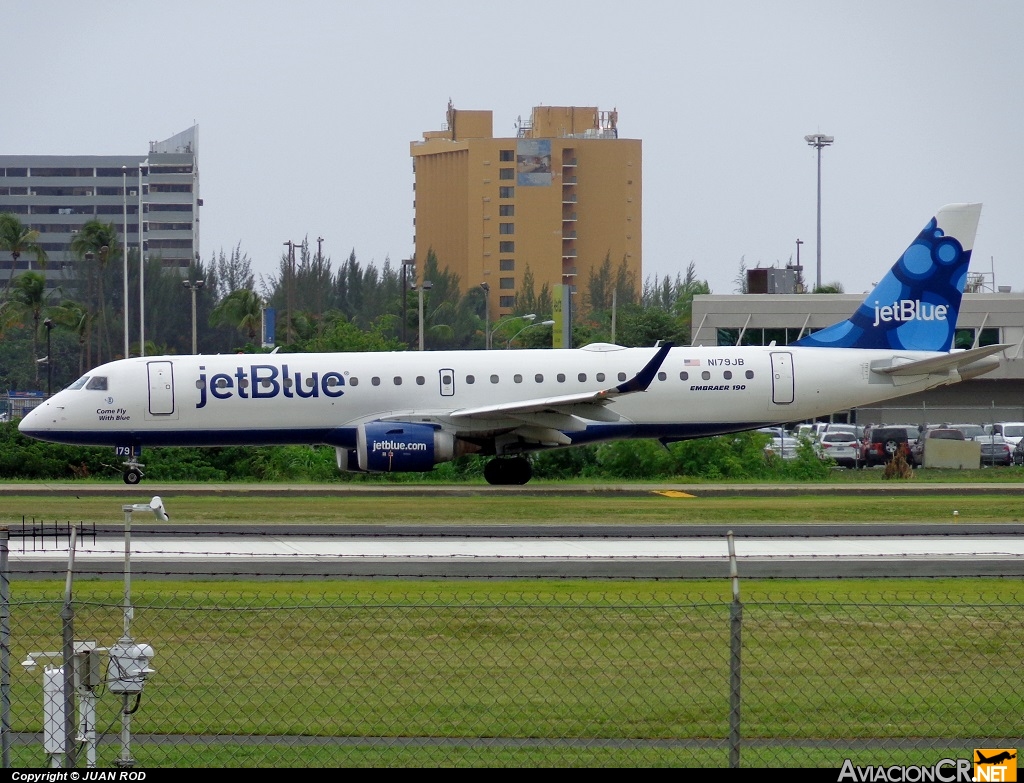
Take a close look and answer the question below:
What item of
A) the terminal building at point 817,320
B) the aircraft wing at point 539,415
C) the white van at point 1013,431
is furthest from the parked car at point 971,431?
the aircraft wing at point 539,415

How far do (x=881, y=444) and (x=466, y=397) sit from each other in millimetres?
20045

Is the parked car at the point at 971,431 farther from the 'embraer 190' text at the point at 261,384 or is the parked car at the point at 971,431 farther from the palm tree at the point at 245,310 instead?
the palm tree at the point at 245,310

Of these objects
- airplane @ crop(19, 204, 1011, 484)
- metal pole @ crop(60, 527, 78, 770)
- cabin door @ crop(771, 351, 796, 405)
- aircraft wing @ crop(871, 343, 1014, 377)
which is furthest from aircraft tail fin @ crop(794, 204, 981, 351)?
metal pole @ crop(60, 527, 78, 770)

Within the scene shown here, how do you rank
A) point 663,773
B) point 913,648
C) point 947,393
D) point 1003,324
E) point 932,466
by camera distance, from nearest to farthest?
point 663,773, point 913,648, point 932,466, point 947,393, point 1003,324

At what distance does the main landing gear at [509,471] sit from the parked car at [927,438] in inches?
621

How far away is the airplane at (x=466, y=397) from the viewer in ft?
110

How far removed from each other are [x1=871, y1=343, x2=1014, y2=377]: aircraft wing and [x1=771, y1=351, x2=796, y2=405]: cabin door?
2313mm

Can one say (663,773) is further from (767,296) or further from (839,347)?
(767,296)

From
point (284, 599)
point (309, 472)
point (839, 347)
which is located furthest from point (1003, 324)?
point (284, 599)

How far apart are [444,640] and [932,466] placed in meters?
34.4

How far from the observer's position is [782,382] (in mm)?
35031

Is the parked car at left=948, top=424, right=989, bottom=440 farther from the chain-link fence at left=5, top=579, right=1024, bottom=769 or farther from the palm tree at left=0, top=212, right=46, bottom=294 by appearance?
the palm tree at left=0, top=212, right=46, bottom=294

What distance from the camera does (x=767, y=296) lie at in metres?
64.9

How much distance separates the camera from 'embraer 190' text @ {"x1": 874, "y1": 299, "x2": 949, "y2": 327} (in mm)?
36219
